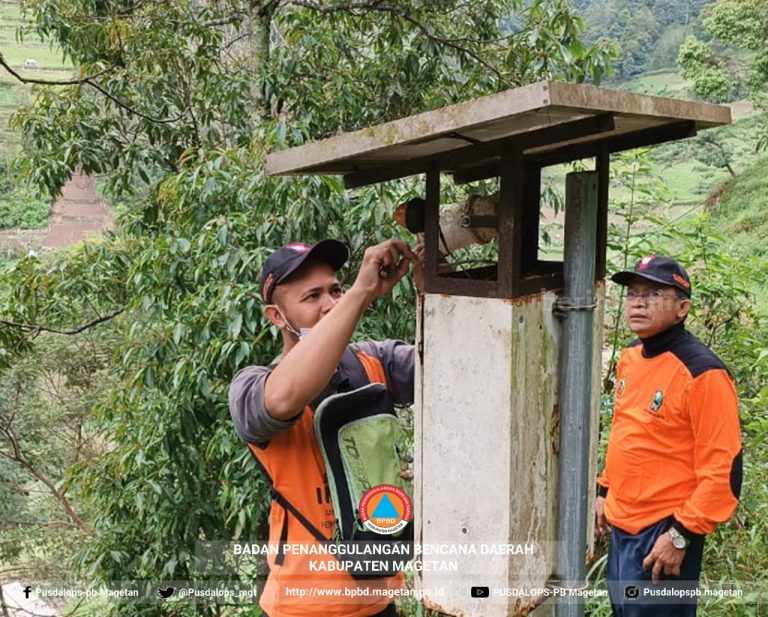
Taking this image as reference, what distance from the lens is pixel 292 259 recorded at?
5.54 ft

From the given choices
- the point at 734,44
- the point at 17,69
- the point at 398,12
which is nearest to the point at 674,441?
the point at 398,12

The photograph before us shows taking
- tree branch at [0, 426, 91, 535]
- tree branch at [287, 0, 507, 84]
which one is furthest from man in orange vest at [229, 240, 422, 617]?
tree branch at [0, 426, 91, 535]

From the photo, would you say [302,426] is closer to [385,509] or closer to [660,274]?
[385,509]

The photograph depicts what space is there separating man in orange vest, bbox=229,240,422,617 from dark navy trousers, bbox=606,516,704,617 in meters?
0.95

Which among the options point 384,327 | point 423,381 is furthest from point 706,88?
point 423,381

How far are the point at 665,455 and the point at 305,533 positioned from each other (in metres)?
1.22

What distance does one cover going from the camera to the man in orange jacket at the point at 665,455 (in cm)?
215

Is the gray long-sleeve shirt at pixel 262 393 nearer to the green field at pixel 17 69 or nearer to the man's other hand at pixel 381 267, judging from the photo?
the man's other hand at pixel 381 267

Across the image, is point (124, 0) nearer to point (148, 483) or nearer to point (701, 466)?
point (148, 483)

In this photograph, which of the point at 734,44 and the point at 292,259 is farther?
the point at 734,44

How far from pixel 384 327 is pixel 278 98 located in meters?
1.65

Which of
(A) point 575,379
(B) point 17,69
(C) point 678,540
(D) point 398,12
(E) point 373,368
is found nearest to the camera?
(A) point 575,379

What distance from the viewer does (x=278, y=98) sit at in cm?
396

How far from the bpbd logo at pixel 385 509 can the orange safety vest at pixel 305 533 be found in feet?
0.32
